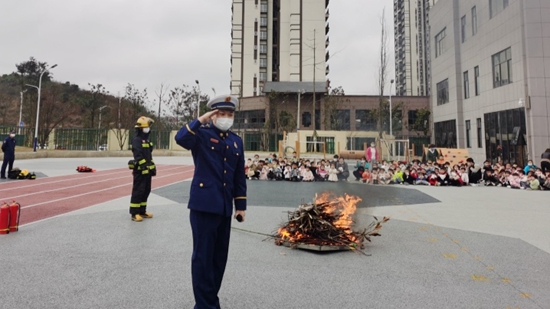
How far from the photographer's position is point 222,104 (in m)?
2.76

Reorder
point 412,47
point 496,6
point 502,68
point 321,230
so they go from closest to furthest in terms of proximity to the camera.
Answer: point 321,230 → point 502,68 → point 496,6 → point 412,47

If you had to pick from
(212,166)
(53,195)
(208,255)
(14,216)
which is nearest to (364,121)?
(53,195)

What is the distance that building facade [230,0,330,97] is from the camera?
5650 centimetres

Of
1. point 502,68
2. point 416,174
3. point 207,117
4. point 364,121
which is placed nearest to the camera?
point 207,117

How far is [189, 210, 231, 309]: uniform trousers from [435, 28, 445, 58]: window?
32897 mm

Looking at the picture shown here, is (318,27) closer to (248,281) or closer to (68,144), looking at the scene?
(68,144)

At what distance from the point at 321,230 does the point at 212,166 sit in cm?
239

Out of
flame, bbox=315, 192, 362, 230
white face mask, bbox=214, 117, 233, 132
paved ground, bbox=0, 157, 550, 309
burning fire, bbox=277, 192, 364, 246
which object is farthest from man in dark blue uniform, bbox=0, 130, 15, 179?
white face mask, bbox=214, 117, 233, 132

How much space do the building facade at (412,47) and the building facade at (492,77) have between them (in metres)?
61.2

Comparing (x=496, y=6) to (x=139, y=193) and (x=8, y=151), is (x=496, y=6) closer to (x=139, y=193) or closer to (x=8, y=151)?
(x=139, y=193)

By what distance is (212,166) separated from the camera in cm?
273

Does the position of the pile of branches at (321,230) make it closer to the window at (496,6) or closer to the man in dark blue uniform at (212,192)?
the man in dark blue uniform at (212,192)

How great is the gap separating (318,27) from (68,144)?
44.3 meters

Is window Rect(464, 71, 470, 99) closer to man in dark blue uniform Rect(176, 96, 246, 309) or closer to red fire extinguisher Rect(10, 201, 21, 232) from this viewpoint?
man in dark blue uniform Rect(176, 96, 246, 309)
